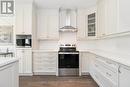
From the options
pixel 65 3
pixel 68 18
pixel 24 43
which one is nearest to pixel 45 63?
pixel 24 43

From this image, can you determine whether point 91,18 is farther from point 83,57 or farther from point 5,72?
point 5,72

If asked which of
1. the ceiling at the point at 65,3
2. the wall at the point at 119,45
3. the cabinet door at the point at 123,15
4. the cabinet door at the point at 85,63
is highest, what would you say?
the ceiling at the point at 65,3

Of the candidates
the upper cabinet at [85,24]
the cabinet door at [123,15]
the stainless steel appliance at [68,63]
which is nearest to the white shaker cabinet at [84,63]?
the stainless steel appliance at [68,63]

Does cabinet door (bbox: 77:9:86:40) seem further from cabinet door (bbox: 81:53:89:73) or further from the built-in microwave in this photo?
the built-in microwave

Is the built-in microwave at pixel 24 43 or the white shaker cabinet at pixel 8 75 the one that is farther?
the built-in microwave at pixel 24 43

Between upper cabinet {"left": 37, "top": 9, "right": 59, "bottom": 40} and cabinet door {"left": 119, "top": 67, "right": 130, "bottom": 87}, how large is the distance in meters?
4.54

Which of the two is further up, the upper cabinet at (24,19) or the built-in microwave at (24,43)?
the upper cabinet at (24,19)

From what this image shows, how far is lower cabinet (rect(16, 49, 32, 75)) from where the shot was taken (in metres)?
6.02

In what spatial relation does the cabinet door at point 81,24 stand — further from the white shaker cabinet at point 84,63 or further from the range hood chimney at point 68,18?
the white shaker cabinet at point 84,63

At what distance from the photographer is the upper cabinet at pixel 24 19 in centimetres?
608

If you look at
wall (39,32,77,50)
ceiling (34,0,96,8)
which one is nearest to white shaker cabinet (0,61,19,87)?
ceiling (34,0,96,8)

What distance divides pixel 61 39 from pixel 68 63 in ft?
3.90

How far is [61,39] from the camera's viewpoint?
7.00 metres

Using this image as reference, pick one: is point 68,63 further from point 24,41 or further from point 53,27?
point 24,41
